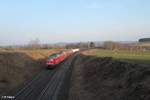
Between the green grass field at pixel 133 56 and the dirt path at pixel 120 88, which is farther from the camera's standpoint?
the green grass field at pixel 133 56

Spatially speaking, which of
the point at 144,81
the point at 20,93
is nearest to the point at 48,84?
the point at 20,93

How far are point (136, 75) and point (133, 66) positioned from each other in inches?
158

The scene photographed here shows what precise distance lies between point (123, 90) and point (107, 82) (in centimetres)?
521

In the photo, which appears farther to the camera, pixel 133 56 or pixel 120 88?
pixel 133 56

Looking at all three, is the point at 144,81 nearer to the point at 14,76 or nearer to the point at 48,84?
the point at 48,84

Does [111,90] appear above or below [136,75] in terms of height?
below

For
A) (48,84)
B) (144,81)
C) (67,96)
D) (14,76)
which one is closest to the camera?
(144,81)

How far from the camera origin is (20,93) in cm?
2175

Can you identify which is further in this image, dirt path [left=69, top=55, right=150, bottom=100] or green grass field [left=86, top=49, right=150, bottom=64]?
green grass field [left=86, top=49, right=150, bottom=64]

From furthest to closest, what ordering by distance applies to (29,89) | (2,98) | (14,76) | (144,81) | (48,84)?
(14,76), (48,84), (29,89), (2,98), (144,81)

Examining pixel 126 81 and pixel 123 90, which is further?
pixel 126 81

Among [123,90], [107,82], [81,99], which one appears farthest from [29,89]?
[123,90]

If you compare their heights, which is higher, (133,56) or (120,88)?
(133,56)

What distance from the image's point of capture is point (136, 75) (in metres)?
20.8
